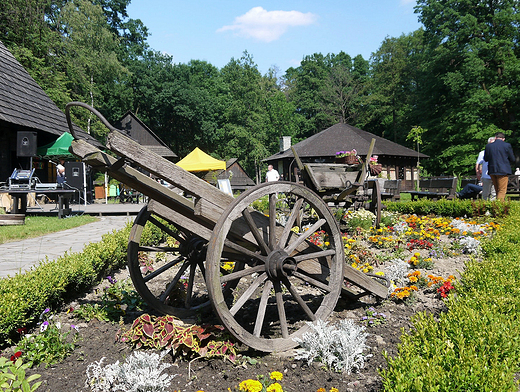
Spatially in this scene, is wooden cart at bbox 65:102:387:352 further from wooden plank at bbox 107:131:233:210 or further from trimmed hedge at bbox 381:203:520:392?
trimmed hedge at bbox 381:203:520:392

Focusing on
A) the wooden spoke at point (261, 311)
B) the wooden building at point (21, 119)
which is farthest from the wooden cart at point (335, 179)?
the wooden building at point (21, 119)

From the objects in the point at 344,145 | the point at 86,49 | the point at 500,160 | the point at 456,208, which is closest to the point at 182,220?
the point at 500,160

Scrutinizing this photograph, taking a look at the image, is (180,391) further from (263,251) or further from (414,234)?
(414,234)

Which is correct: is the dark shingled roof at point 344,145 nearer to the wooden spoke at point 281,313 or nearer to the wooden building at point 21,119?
the wooden building at point 21,119

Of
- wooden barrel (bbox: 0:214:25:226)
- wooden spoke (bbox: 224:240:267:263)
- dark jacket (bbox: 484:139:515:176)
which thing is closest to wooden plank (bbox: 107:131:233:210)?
wooden spoke (bbox: 224:240:267:263)

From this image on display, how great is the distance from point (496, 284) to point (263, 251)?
Answer: 6.26 feet

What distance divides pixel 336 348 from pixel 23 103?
49.6ft

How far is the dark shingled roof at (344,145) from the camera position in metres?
30.5

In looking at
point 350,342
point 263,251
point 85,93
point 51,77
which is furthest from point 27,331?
point 85,93

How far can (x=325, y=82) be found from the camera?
2124 inches

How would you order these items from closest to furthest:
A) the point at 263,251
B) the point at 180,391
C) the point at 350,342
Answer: the point at 180,391, the point at 350,342, the point at 263,251

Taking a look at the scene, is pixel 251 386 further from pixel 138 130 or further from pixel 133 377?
pixel 138 130

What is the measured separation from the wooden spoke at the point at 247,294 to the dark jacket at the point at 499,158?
7457 mm

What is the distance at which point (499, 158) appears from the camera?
8.28 m
